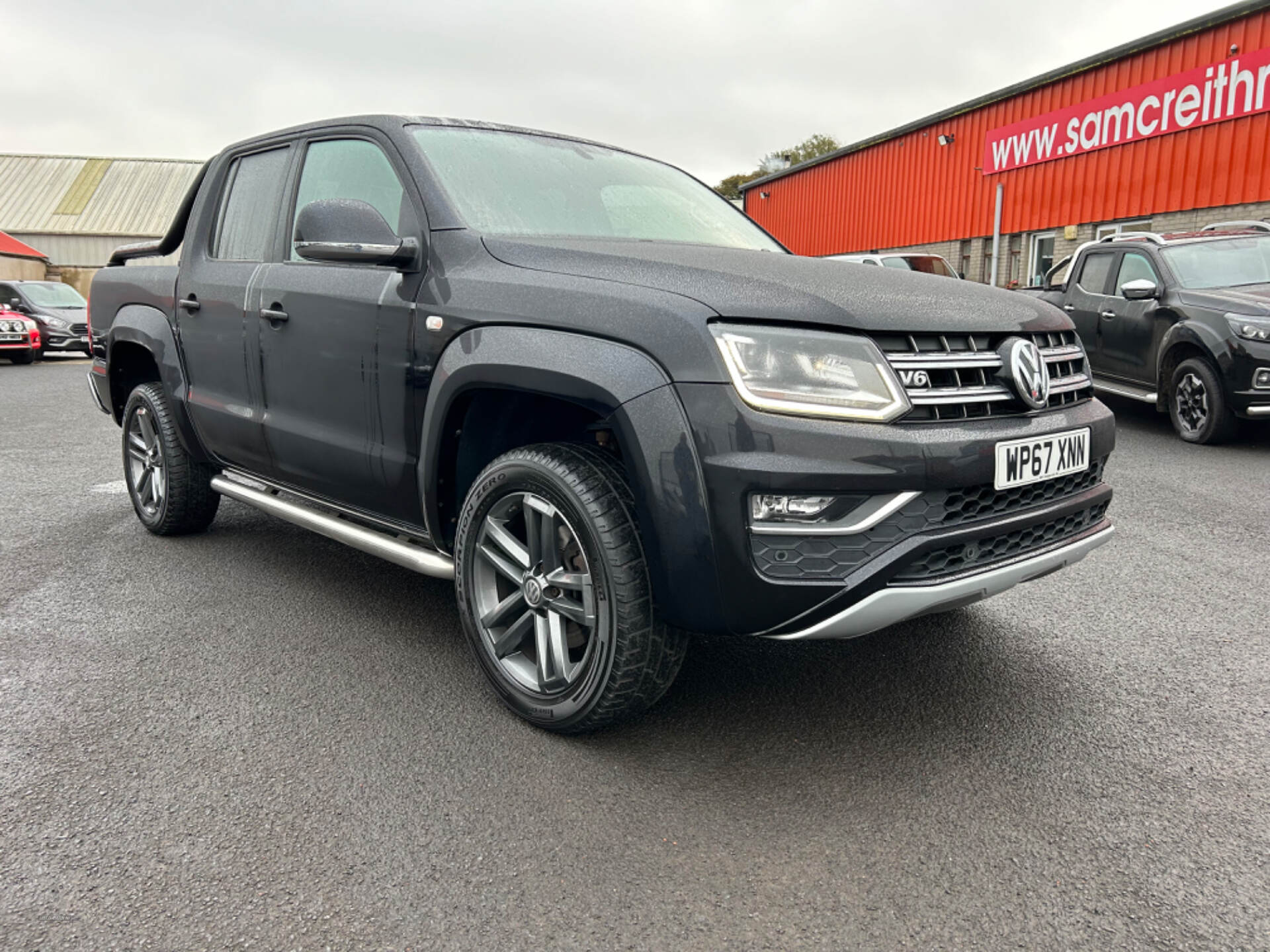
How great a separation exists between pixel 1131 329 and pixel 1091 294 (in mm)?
782

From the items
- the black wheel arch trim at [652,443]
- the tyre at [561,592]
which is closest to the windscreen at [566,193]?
the black wheel arch trim at [652,443]

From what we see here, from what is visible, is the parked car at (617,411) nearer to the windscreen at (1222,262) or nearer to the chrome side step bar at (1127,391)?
the chrome side step bar at (1127,391)

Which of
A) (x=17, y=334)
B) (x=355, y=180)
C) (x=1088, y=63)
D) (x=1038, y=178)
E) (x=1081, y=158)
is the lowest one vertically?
(x=17, y=334)

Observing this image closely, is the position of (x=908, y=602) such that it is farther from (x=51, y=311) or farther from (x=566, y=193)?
(x=51, y=311)

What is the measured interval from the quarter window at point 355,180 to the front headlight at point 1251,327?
6.43 m

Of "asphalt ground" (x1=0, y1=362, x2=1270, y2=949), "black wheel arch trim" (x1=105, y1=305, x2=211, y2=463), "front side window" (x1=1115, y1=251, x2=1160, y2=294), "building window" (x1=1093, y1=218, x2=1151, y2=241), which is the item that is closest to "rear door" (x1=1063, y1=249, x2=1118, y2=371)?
"front side window" (x1=1115, y1=251, x2=1160, y2=294)

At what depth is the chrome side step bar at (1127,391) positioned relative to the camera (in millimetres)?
8016

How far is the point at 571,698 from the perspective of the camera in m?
2.57

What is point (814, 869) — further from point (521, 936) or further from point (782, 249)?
point (782, 249)

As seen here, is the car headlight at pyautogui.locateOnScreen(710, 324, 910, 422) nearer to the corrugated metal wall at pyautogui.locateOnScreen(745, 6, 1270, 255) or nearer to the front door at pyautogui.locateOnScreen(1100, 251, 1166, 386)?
the front door at pyautogui.locateOnScreen(1100, 251, 1166, 386)

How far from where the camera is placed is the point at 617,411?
233 centimetres

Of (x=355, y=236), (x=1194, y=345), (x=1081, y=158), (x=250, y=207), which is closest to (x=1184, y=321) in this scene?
(x=1194, y=345)

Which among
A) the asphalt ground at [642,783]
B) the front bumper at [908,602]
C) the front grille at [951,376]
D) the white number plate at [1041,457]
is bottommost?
the asphalt ground at [642,783]

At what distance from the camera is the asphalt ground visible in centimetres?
193
